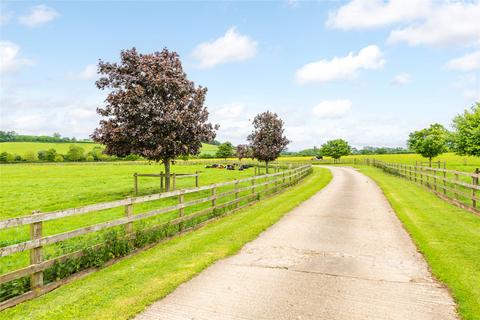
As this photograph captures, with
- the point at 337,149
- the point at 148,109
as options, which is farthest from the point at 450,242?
the point at 337,149

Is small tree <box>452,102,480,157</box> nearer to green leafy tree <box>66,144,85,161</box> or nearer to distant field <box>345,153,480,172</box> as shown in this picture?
distant field <box>345,153,480,172</box>

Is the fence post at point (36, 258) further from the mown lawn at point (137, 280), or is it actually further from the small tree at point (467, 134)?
the small tree at point (467, 134)

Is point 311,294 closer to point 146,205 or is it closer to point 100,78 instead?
point 146,205

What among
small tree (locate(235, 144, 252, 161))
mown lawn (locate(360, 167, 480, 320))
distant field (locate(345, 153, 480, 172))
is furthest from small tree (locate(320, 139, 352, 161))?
mown lawn (locate(360, 167, 480, 320))

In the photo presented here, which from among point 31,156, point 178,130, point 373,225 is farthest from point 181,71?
point 31,156

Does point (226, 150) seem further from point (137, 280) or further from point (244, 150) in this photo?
point (137, 280)

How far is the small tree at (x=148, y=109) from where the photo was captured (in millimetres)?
19562

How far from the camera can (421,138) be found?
208ft

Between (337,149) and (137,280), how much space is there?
9426cm

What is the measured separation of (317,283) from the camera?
6.60 meters

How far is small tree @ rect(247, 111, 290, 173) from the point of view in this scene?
3841cm

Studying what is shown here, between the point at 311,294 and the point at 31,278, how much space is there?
4.81 metres

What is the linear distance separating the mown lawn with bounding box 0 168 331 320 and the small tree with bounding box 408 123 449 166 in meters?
56.3

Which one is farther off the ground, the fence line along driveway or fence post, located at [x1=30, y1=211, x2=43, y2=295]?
fence post, located at [x1=30, y1=211, x2=43, y2=295]
